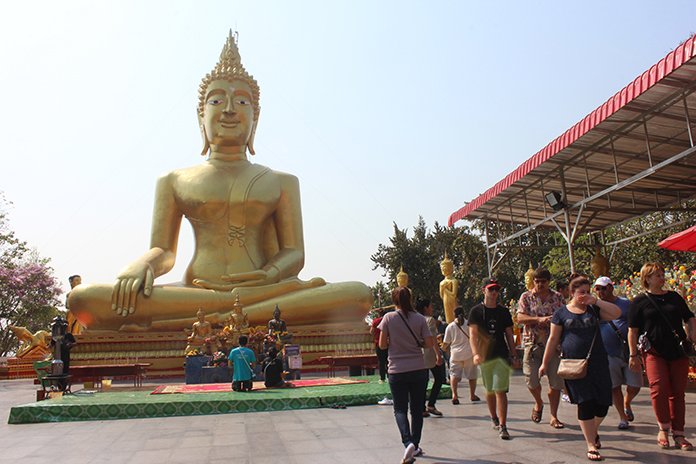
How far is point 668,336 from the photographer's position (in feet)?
13.9

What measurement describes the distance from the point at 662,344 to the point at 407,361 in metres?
1.95

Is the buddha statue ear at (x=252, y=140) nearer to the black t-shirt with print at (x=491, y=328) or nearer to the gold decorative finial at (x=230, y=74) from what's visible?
the gold decorative finial at (x=230, y=74)

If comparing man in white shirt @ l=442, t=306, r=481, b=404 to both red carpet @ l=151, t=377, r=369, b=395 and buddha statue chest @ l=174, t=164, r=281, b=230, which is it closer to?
red carpet @ l=151, t=377, r=369, b=395

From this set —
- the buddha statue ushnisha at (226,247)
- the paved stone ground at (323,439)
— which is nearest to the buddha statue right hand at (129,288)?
the buddha statue ushnisha at (226,247)

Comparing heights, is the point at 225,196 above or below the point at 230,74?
below

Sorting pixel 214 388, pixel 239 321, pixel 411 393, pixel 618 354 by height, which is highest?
pixel 239 321

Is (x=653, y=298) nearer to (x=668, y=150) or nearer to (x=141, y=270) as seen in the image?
(x=668, y=150)

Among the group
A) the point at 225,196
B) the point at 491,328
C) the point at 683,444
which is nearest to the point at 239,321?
the point at 225,196

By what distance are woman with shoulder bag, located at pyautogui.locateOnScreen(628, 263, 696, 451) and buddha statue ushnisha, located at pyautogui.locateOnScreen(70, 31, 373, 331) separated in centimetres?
933

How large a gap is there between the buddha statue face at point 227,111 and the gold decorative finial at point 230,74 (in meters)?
0.16

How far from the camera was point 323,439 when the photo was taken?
4707mm

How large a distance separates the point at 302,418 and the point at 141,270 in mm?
8139

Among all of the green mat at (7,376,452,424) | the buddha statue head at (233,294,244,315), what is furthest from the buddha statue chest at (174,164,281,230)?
the green mat at (7,376,452,424)

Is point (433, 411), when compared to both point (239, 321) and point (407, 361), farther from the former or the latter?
point (239, 321)
